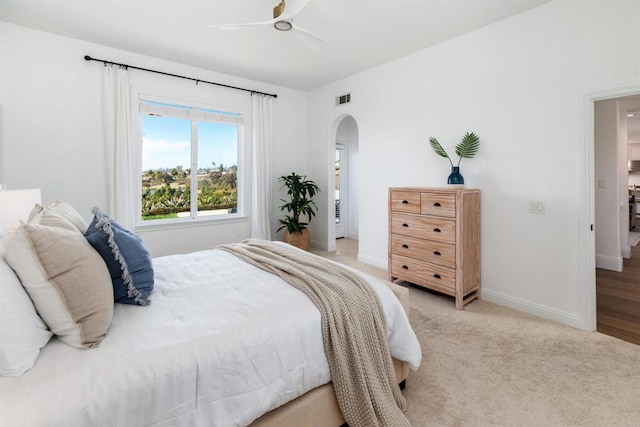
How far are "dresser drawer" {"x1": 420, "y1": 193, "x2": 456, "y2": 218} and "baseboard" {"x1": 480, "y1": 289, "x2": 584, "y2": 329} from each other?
3.28 ft

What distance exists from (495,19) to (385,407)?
352cm

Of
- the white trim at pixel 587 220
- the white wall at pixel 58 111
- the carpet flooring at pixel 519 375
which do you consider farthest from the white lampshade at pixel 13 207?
the white trim at pixel 587 220

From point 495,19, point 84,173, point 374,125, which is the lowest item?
point 84,173

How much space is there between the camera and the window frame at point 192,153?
13.1 feet

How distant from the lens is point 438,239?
3197mm

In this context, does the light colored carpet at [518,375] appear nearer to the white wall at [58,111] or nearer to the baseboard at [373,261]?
the baseboard at [373,261]

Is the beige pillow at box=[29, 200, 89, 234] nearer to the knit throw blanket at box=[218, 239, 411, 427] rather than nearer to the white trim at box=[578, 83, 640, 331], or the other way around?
the knit throw blanket at box=[218, 239, 411, 427]

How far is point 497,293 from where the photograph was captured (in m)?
3.23

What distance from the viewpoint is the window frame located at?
3.99 m

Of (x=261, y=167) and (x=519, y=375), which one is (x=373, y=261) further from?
(x=519, y=375)

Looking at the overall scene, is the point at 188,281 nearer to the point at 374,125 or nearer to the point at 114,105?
the point at 114,105

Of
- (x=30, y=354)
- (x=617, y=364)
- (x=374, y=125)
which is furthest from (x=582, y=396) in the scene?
(x=374, y=125)

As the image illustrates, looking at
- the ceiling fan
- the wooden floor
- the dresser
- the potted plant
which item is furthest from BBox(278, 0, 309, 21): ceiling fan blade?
the wooden floor

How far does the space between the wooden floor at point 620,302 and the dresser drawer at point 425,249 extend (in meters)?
1.30
